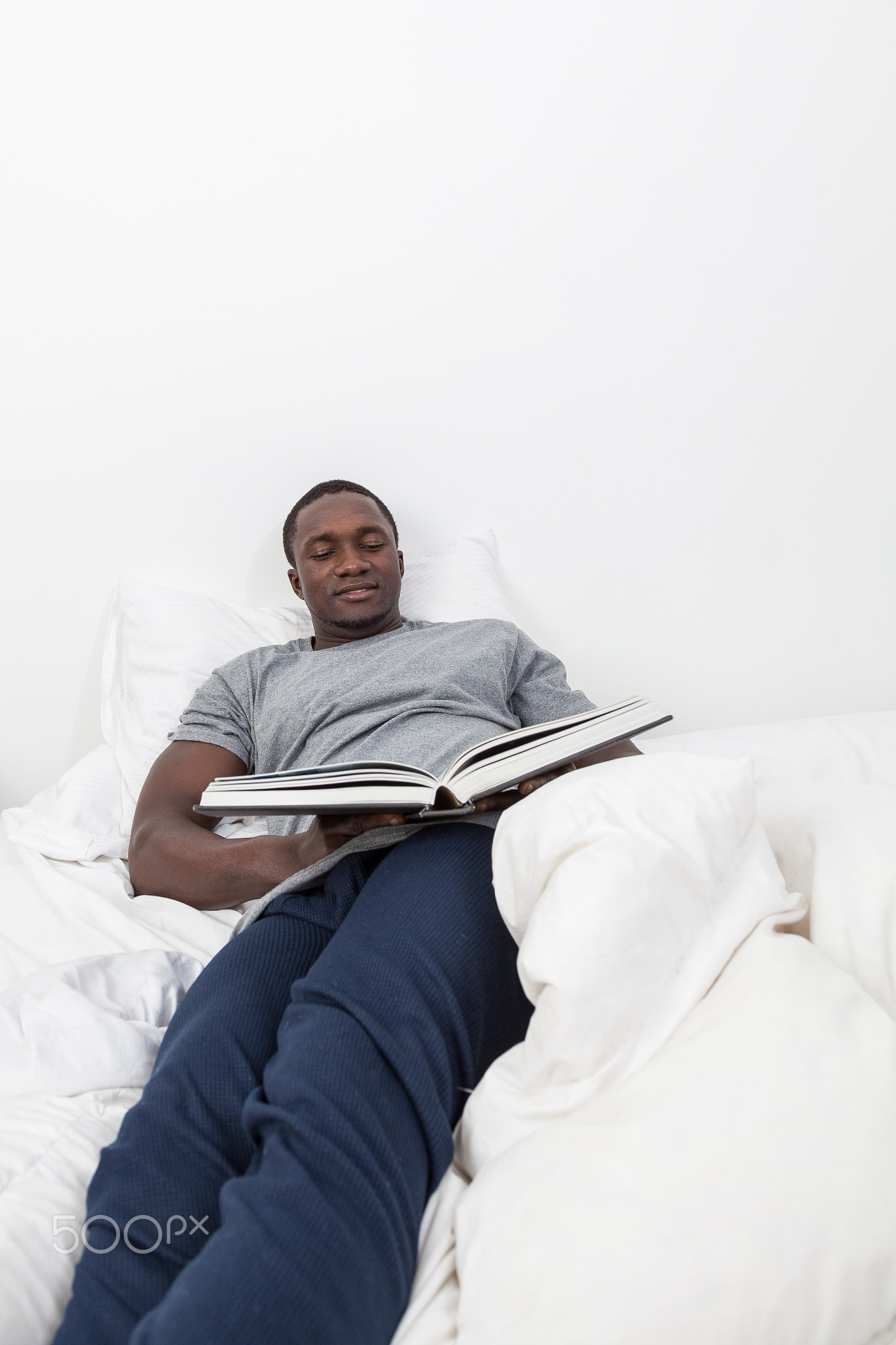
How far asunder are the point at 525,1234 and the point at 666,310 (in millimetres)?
1623

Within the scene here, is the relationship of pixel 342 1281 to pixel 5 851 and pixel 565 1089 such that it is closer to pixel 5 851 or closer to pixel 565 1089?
pixel 565 1089

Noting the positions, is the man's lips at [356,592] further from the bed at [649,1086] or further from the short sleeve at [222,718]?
the bed at [649,1086]

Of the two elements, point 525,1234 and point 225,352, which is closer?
point 525,1234

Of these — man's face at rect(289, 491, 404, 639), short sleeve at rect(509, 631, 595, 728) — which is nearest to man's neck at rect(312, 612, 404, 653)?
man's face at rect(289, 491, 404, 639)

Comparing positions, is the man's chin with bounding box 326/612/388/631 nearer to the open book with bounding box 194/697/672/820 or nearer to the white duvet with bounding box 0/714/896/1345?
the open book with bounding box 194/697/672/820

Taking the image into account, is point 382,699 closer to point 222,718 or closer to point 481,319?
point 222,718

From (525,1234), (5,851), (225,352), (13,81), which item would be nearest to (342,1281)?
(525,1234)

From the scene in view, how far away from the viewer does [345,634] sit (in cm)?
135

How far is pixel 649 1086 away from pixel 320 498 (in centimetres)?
116

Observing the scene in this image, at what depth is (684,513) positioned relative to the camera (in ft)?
5.59

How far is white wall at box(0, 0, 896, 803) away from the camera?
1.49 metres

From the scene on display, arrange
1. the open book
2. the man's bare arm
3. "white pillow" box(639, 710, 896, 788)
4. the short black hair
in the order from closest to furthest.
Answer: the open book < the man's bare arm < "white pillow" box(639, 710, 896, 788) < the short black hair

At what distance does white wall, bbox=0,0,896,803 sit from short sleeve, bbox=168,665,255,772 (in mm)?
414

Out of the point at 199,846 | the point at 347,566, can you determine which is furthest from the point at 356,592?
the point at 199,846
